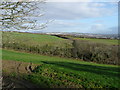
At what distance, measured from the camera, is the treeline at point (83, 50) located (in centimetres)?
2560

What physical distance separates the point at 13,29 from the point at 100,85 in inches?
339

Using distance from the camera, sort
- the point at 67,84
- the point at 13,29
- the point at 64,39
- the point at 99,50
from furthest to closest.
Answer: the point at 64,39
the point at 99,50
the point at 67,84
the point at 13,29

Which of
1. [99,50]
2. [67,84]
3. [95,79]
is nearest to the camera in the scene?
[67,84]

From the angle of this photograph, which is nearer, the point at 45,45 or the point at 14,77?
the point at 14,77

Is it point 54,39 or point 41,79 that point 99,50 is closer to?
point 54,39

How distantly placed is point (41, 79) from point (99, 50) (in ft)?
52.1

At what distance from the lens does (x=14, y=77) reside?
12.9m

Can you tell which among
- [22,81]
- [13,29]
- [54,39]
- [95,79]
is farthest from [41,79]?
[54,39]

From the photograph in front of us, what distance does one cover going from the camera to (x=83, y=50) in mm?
27719

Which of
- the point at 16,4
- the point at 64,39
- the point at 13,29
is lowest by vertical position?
the point at 64,39

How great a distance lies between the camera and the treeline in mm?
25598

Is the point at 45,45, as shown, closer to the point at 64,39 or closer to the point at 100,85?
the point at 64,39

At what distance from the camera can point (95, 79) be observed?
12797 millimetres

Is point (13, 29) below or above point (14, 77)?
above
